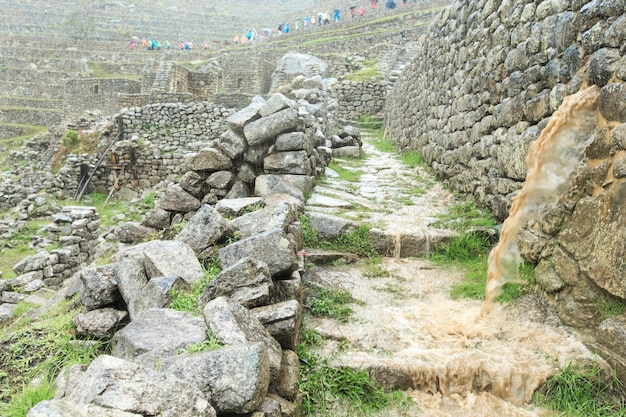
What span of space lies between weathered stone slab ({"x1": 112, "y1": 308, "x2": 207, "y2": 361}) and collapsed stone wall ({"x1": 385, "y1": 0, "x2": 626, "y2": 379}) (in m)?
2.81

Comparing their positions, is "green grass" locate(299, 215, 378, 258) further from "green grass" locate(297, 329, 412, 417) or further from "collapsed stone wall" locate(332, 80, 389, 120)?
"collapsed stone wall" locate(332, 80, 389, 120)

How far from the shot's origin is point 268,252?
3.56 meters

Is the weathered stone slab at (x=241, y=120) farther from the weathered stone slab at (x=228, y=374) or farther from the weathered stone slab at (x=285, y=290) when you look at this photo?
the weathered stone slab at (x=228, y=374)

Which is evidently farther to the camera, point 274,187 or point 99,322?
point 274,187

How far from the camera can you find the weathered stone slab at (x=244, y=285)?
10.1ft

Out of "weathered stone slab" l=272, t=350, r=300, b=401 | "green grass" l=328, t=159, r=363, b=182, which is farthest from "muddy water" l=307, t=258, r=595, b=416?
"green grass" l=328, t=159, r=363, b=182

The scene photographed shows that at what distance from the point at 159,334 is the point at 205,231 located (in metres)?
1.56

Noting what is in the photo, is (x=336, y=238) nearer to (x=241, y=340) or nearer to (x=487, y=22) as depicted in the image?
(x=241, y=340)

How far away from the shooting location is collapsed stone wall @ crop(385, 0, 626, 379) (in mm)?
3307

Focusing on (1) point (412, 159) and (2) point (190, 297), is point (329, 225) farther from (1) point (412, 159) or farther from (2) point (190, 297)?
(1) point (412, 159)

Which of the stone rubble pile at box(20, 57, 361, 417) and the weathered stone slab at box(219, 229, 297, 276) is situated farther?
the weathered stone slab at box(219, 229, 297, 276)

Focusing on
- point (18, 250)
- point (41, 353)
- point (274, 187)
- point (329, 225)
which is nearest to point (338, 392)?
point (41, 353)

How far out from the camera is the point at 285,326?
116 inches

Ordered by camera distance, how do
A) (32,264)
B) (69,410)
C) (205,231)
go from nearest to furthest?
1. (69,410)
2. (205,231)
3. (32,264)
